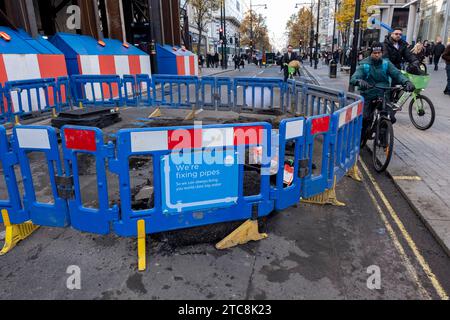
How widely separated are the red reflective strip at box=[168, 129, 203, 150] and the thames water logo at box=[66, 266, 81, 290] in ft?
4.54

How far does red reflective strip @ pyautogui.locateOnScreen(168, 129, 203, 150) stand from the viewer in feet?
10.4

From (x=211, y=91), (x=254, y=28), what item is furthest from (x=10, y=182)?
(x=254, y=28)

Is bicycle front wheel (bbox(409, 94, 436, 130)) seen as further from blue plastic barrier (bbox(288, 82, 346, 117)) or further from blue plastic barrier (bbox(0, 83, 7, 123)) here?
blue plastic barrier (bbox(0, 83, 7, 123))

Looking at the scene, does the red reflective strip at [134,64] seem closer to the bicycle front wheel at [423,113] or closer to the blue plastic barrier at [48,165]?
the bicycle front wheel at [423,113]

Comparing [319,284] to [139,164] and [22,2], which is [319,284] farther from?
[22,2]

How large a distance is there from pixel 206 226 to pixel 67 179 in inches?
57.5

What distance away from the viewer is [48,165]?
3.33 meters

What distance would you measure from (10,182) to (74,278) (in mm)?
1243

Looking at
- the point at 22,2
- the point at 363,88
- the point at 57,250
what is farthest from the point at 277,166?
the point at 22,2

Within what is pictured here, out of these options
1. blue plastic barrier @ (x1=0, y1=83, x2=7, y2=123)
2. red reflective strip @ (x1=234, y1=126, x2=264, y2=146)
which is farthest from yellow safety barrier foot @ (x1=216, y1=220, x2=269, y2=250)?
blue plastic barrier @ (x1=0, y1=83, x2=7, y2=123)

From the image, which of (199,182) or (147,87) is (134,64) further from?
(199,182)

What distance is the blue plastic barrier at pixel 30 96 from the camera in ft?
30.8

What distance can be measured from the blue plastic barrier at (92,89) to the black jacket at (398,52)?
A: 8.24 metres

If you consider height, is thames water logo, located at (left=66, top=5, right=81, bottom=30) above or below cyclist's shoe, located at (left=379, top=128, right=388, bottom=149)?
above
